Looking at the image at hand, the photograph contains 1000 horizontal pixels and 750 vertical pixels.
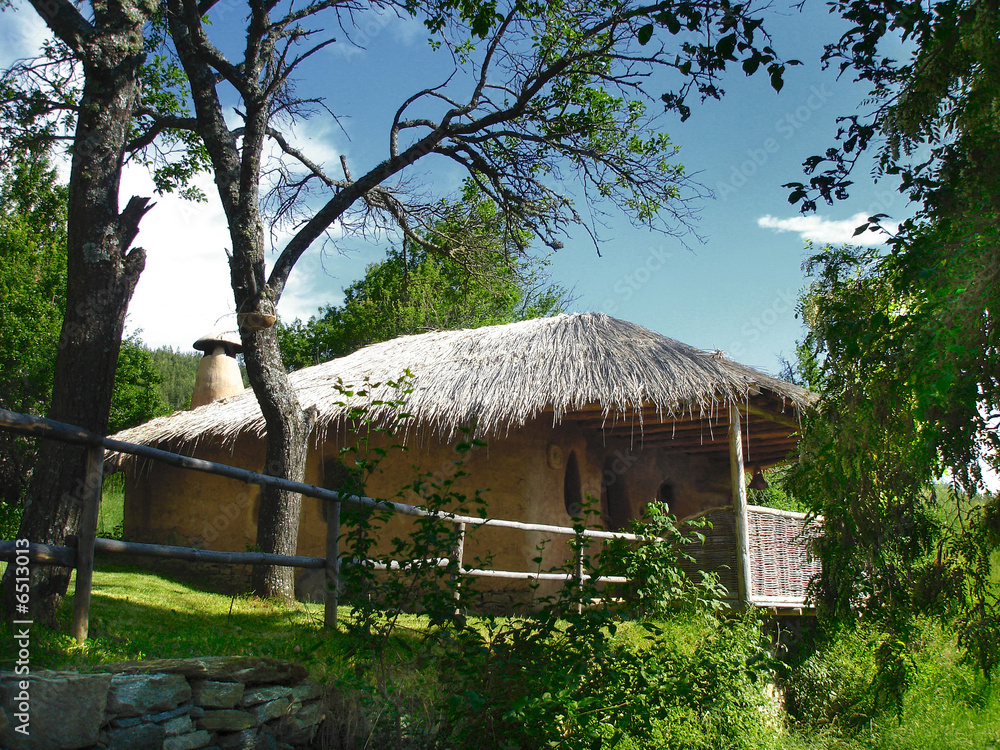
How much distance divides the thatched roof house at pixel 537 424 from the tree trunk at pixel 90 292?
3.10m

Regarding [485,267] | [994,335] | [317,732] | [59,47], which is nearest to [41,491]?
[317,732]

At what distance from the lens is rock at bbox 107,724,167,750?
285 centimetres

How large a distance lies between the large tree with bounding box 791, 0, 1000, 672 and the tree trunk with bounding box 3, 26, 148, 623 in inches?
159

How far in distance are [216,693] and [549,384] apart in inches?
197

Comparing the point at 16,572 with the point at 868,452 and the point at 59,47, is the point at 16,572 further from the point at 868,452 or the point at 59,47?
the point at 59,47

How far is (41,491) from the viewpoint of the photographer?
4.23 metres

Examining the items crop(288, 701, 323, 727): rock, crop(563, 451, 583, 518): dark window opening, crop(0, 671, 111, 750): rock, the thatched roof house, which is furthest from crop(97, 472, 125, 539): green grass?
crop(0, 671, 111, 750): rock

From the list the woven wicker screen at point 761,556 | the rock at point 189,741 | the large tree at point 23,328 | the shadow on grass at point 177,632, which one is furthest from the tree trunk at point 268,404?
the large tree at point 23,328

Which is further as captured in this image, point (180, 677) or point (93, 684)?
point (180, 677)

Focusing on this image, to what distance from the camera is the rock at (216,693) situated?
323 cm

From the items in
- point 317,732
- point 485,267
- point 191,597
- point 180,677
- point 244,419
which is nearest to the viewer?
point 180,677

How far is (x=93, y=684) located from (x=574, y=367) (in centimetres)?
587

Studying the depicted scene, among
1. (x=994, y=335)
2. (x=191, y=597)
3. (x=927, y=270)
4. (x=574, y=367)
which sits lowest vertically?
(x=191, y=597)

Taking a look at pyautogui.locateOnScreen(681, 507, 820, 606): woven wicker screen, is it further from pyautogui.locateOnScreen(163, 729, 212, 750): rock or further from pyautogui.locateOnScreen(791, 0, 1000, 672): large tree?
pyautogui.locateOnScreen(163, 729, 212, 750): rock
